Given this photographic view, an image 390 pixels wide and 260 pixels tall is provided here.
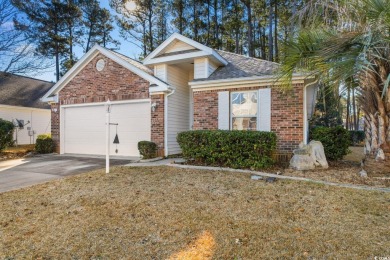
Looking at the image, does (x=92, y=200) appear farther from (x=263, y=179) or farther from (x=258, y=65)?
(x=258, y=65)

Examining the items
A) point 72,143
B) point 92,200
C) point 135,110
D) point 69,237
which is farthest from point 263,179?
point 72,143

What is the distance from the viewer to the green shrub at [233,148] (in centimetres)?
685

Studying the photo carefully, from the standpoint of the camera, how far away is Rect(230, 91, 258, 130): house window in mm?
8817

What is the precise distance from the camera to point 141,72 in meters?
9.79

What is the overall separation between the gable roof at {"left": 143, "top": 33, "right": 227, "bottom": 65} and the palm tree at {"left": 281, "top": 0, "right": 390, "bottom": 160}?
3.72 meters

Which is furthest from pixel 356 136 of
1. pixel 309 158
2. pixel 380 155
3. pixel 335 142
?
pixel 380 155

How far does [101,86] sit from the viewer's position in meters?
10.6

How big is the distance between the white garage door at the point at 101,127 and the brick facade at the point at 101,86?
344mm

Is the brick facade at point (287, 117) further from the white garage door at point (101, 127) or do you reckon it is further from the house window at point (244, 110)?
the white garage door at point (101, 127)

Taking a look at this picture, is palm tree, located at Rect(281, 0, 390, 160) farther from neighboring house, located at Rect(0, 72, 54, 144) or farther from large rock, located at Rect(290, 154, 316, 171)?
neighboring house, located at Rect(0, 72, 54, 144)

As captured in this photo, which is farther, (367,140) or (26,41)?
(26,41)

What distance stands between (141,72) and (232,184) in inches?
253

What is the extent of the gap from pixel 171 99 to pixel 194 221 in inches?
278

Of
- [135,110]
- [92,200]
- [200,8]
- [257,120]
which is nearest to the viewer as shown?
[92,200]
